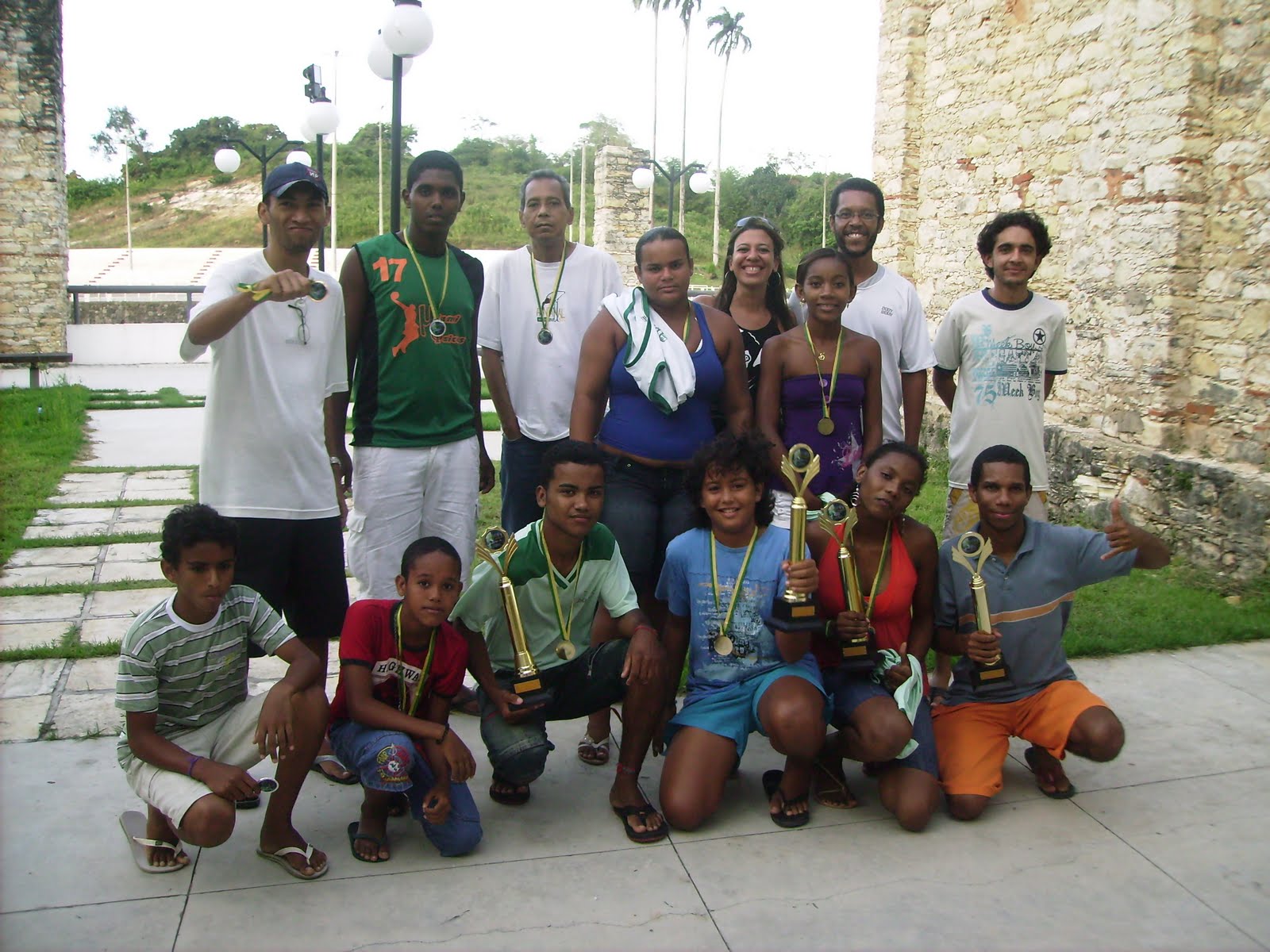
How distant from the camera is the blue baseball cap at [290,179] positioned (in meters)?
3.18

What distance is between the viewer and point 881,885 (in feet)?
9.12

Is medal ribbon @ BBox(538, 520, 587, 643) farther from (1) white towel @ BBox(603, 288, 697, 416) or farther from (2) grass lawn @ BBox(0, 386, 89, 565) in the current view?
(2) grass lawn @ BBox(0, 386, 89, 565)

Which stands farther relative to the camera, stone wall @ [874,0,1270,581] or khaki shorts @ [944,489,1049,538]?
stone wall @ [874,0,1270,581]

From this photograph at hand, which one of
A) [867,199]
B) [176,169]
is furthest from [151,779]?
[176,169]

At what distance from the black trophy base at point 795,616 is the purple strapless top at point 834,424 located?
0.70 meters

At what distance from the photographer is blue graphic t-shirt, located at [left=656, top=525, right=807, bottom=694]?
3.28m

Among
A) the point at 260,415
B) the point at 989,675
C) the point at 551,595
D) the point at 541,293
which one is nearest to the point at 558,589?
the point at 551,595

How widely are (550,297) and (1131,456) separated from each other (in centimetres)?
394

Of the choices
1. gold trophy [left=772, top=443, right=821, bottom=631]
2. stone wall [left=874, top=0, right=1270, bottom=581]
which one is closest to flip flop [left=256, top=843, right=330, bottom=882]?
gold trophy [left=772, top=443, right=821, bottom=631]

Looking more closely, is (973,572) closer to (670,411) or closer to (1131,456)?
(670,411)

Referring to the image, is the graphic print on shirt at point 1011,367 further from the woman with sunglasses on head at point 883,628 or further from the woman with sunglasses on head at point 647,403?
the woman with sunglasses on head at point 647,403

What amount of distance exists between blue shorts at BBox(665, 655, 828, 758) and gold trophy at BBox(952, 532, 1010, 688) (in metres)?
0.52

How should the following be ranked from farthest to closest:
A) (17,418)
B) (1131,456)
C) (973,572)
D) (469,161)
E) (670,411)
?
(469,161)
(17,418)
(1131,456)
(670,411)
(973,572)

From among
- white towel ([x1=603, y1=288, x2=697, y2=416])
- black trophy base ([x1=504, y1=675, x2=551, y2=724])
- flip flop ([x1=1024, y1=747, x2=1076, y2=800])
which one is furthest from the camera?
white towel ([x1=603, y1=288, x2=697, y2=416])
